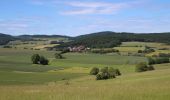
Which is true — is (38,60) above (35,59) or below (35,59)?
below

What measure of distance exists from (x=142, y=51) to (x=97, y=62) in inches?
1282

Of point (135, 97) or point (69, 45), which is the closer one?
point (135, 97)

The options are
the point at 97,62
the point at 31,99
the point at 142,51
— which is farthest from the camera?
the point at 142,51

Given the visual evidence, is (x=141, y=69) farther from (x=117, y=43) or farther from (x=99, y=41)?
(x=99, y=41)

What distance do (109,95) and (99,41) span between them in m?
174

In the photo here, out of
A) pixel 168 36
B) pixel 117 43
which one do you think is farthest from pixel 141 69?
pixel 168 36

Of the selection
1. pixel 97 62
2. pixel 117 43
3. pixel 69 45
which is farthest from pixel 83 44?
pixel 97 62

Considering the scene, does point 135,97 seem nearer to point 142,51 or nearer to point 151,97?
point 151,97

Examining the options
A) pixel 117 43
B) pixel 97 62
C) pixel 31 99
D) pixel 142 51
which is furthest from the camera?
pixel 117 43

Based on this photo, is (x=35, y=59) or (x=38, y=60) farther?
(x=38, y=60)

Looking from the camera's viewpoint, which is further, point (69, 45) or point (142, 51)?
point (69, 45)

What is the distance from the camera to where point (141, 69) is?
77.0 m

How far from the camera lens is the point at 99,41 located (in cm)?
18762

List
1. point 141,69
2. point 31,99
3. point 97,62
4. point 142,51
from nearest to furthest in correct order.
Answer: point 31,99, point 141,69, point 97,62, point 142,51
